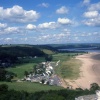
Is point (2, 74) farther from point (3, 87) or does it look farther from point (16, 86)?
point (3, 87)

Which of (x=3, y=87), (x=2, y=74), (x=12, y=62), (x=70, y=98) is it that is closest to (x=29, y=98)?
(x=70, y=98)

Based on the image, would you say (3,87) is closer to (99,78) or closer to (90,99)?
(90,99)

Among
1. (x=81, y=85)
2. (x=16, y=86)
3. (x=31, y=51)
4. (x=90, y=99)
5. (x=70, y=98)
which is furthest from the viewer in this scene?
(x=31, y=51)

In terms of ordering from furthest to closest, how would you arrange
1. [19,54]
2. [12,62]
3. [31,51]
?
[31,51], [19,54], [12,62]

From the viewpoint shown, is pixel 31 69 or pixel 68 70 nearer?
pixel 68 70

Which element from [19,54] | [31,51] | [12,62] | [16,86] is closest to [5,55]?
[12,62]

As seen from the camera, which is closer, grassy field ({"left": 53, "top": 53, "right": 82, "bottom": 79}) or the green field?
the green field

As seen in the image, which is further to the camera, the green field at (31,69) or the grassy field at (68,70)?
the grassy field at (68,70)

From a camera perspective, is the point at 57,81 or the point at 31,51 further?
the point at 31,51

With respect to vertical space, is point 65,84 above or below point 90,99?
below

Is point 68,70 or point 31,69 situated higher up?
point 68,70
